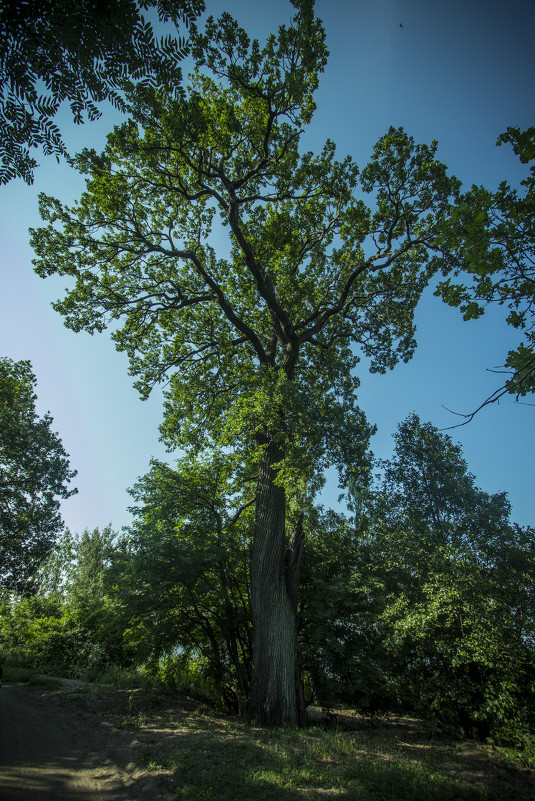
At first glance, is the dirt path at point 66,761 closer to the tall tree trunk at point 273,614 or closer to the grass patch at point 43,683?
the grass patch at point 43,683

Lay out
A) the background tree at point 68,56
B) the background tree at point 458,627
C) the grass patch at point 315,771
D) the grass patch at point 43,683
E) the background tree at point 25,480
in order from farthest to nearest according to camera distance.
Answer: the background tree at point 25,480
the grass patch at point 43,683
the background tree at point 458,627
the grass patch at point 315,771
the background tree at point 68,56

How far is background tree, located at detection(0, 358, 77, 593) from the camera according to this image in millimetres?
15883

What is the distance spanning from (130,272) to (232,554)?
9374mm

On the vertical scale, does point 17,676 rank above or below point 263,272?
below

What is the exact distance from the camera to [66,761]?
3789 mm

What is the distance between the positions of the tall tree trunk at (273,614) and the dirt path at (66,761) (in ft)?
9.92

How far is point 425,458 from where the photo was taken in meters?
21.3

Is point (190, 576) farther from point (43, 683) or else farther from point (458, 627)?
point (458, 627)

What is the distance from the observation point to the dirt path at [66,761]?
307 cm

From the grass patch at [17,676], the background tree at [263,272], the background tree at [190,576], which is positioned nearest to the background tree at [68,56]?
the background tree at [263,272]

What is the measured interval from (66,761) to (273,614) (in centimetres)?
452

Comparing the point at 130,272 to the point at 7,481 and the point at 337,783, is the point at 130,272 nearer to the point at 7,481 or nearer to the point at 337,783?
the point at 337,783

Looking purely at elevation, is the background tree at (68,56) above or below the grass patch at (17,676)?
above


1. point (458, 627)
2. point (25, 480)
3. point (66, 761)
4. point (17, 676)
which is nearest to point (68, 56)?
point (66, 761)
